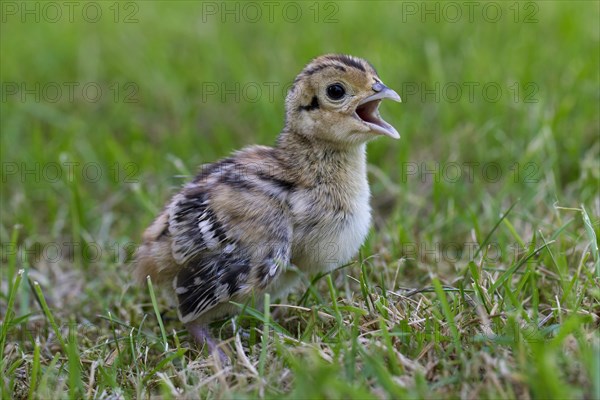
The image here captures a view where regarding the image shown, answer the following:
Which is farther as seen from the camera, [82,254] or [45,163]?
[45,163]

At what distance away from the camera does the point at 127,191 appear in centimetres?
448

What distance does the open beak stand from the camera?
10.1ft

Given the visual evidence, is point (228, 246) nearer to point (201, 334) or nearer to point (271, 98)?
point (201, 334)

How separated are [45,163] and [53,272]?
3.07 feet

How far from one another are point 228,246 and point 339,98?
0.76 meters

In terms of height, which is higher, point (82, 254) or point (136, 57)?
point (136, 57)

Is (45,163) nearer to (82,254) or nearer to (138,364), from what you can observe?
(82,254)

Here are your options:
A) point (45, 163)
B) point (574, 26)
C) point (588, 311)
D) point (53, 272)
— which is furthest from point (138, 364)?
point (574, 26)

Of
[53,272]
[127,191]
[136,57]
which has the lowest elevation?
[53,272]

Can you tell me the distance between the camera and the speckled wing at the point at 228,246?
115 inches

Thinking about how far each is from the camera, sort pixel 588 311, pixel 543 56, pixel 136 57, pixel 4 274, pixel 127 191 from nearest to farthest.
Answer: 1. pixel 588 311
2. pixel 4 274
3. pixel 127 191
4. pixel 543 56
5. pixel 136 57

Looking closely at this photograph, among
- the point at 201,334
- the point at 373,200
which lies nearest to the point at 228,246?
the point at 201,334

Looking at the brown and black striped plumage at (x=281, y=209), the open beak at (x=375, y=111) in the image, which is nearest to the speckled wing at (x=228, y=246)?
the brown and black striped plumage at (x=281, y=209)

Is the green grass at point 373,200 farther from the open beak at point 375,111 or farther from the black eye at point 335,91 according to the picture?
the black eye at point 335,91
